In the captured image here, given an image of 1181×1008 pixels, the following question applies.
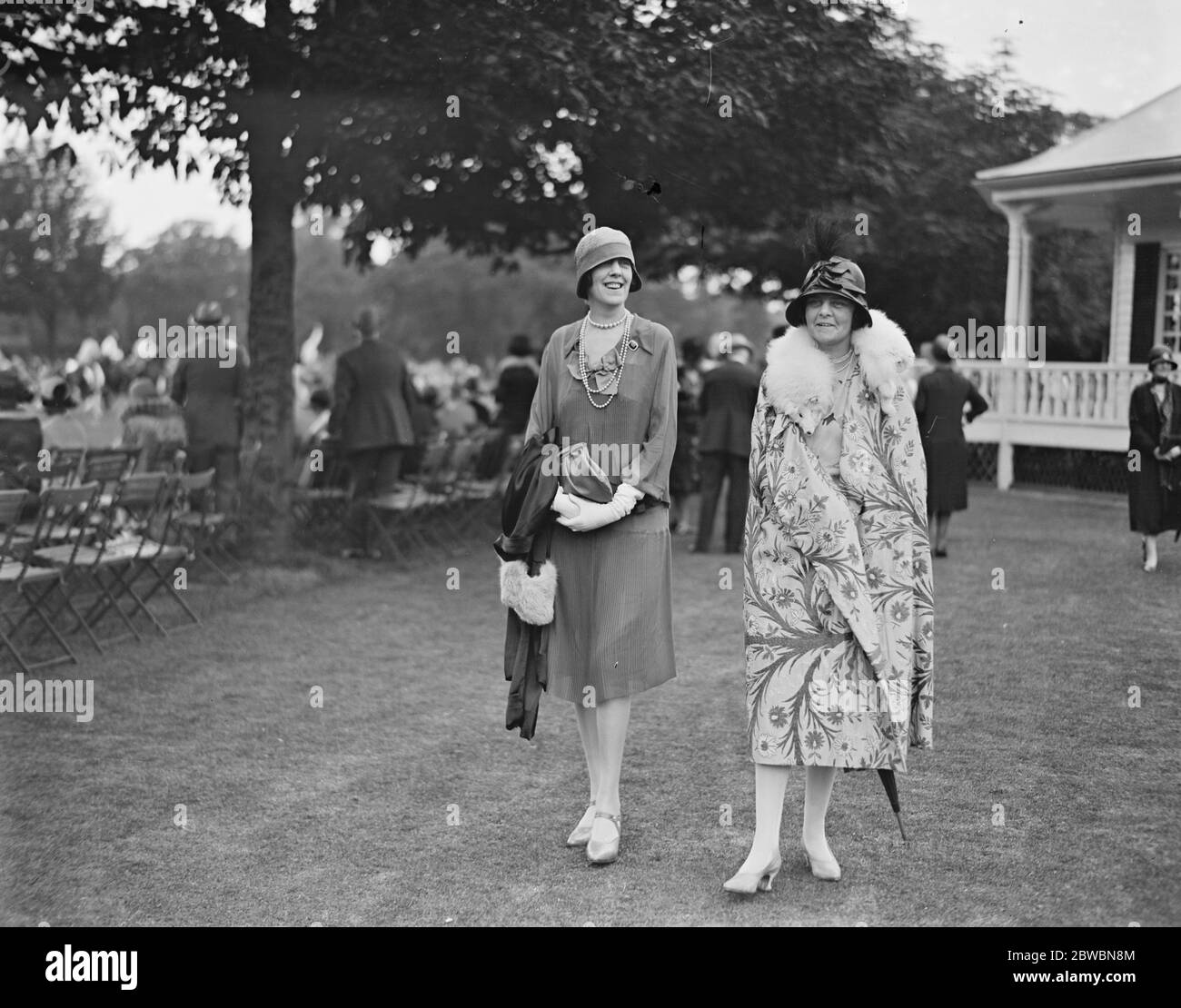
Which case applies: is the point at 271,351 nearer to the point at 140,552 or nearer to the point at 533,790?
the point at 140,552

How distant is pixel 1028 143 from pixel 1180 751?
795 inches

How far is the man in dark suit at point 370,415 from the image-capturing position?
12.6 metres

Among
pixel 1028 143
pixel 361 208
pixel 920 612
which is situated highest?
pixel 1028 143

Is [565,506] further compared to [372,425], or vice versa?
[372,425]

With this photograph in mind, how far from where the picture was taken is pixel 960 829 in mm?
5371

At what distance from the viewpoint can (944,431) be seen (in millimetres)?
12852

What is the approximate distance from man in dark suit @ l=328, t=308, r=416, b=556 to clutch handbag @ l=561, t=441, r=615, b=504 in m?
7.58

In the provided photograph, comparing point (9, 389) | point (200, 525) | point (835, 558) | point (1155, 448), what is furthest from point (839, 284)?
point (9, 389)

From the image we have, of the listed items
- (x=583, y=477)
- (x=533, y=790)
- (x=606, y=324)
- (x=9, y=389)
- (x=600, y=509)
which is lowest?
(x=533, y=790)

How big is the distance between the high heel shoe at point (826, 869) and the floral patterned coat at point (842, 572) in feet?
1.48

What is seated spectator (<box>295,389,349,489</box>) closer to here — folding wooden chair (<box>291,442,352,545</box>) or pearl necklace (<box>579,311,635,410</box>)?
folding wooden chair (<box>291,442,352,545</box>)

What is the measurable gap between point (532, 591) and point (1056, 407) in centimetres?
1507
